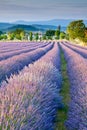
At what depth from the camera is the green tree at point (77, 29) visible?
2710 inches

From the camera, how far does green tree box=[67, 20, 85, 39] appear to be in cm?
6882

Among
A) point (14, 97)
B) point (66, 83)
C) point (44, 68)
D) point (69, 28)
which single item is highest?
point (14, 97)

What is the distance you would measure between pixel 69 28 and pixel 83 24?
6.03 metres

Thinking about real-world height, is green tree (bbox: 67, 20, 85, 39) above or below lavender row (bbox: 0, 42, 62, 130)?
below

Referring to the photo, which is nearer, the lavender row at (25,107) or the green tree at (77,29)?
the lavender row at (25,107)

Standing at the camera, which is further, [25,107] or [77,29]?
[77,29]

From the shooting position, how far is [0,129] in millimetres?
3324

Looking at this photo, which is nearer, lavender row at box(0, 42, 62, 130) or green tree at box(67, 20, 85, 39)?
lavender row at box(0, 42, 62, 130)

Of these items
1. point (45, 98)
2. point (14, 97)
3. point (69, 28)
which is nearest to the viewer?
point (14, 97)

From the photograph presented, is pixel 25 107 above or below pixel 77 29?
above

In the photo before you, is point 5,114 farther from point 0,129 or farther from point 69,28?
point 69,28

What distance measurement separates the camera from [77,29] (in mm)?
72062

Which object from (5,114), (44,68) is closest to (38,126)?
(5,114)

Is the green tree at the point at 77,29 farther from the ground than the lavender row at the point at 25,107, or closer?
closer
